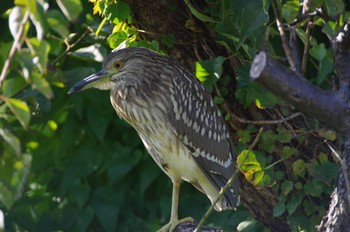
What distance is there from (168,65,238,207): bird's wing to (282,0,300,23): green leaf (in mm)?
872

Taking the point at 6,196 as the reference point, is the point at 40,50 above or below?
above

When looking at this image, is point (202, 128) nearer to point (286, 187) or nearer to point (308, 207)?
point (286, 187)

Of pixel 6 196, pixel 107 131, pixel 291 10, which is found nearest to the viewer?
pixel 6 196

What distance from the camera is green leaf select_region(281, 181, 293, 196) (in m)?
4.14

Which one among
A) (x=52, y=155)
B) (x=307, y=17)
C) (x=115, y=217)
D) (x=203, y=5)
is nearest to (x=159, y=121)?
(x=203, y=5)

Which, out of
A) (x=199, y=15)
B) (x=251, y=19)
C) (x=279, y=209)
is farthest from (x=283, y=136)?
(x=251, y=19)

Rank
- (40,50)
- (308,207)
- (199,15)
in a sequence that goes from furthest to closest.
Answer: (308,207) < (199,15) < (40,50)

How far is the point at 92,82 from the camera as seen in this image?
409cm

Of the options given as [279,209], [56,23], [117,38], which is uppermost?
[56,23]

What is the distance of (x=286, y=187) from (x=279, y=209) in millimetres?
104

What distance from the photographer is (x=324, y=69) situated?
13.8 feet

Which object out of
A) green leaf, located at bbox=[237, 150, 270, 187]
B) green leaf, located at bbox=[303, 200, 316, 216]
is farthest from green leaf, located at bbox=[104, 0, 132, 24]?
green leaf, located at bbox=[303, 200, 316, 216]

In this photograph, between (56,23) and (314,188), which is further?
(314,188)

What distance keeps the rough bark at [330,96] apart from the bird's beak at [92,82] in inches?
48.3
